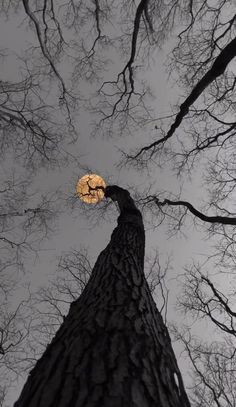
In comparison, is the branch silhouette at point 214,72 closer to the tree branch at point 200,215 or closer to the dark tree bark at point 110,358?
the tree branch at point 200,215

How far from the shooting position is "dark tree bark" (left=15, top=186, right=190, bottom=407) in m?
1.76

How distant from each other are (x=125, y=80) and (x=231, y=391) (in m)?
11.1

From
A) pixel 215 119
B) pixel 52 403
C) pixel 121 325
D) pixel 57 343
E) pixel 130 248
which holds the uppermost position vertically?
pixel 215 119

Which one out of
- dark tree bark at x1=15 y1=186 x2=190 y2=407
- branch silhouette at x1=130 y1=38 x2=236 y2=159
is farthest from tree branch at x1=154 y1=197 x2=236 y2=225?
dark tree bark at x1=15 y1=186 x2=190 y2=407

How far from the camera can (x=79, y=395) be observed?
1723 mm

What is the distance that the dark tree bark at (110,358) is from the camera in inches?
69.3

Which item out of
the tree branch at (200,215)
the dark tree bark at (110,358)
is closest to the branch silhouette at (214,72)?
the tree branch at (200,215)

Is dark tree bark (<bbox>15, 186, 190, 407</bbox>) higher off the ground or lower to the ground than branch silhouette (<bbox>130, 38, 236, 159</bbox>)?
lower

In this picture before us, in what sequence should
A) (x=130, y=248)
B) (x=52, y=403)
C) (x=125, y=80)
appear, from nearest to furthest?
(x=52, y=403) → (x=130, y=248) → (x=125, y=80)

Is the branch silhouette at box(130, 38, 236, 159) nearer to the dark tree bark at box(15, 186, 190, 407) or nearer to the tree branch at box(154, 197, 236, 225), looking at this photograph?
the tree branch at box(154, 197, 236, 225)

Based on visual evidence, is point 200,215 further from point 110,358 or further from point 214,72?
point 110,358

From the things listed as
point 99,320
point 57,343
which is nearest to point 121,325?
point 99,320

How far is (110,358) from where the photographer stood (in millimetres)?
2055

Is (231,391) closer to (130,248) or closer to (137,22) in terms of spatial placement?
(130,248)
